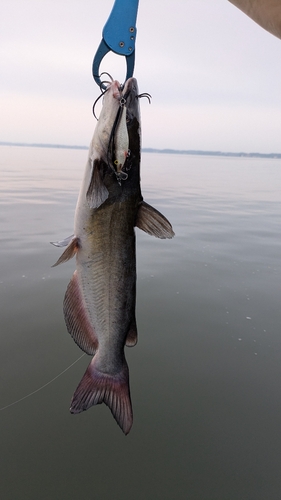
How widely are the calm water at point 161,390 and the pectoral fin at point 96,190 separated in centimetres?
226

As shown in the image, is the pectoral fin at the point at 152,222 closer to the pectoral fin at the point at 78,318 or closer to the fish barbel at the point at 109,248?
the fish barbel at the point at 109,248

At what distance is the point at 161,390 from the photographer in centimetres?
379

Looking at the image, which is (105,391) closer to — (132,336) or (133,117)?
(132,336)

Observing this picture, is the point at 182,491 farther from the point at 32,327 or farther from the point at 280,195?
the point at 280,195

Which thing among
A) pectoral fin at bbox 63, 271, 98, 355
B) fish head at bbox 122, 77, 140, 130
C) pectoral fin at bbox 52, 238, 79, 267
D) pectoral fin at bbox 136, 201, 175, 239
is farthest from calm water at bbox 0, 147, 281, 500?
fish head at bbox 122, 77, 140, 130

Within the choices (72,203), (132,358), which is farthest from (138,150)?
(72,203)

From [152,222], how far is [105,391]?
42.6 inches

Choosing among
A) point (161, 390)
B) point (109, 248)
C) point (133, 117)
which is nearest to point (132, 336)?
point (109, 248)

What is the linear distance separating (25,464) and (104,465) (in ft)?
2.11

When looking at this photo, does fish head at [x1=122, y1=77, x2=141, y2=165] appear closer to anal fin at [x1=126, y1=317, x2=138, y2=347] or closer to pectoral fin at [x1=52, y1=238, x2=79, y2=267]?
pectoral fin at [x1=52, y1=238, x2=79, y2=267]

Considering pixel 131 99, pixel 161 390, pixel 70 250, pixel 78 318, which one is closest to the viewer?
pixel 131 99

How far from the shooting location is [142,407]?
3574 millimetres

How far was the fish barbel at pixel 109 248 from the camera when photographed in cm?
201

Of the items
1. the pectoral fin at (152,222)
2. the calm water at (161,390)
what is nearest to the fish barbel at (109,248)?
the pectoral fin at (152,222)
